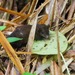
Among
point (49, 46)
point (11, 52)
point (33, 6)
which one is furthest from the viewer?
point (33, 6)

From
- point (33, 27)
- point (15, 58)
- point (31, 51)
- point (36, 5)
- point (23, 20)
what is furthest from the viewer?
point (36, 5)

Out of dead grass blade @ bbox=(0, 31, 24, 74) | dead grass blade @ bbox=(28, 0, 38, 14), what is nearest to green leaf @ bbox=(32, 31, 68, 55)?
dead grass blade @ bbox=(0, 31, 24, 74)

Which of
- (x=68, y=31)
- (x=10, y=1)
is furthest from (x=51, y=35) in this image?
(x=10, y=1)

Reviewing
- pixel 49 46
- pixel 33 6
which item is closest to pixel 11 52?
pixel 49 46

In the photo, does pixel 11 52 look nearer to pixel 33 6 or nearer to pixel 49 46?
pixel 49 46

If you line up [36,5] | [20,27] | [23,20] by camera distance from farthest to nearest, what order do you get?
[36,5]
[23,20]
[20,27]

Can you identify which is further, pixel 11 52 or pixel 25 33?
pixel 25 33

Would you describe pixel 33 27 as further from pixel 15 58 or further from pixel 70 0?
pixel 70 0

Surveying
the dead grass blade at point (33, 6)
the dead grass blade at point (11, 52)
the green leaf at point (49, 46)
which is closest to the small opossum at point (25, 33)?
the green leaf at point (49, 46)
